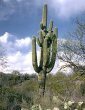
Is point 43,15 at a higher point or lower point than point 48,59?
higher

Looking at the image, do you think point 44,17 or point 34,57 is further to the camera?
point 44,17

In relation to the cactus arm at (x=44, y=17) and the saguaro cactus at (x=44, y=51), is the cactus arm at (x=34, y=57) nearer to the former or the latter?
the saguaro cactus at (x=44, y=51)

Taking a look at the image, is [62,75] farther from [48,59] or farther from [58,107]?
[58,107]

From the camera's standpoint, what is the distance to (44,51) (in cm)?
2250

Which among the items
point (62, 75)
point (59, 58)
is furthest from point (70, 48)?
point (62, 75)

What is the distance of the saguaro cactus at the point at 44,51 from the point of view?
22469 millimetres

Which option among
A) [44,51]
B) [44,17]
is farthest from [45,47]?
[44,17]

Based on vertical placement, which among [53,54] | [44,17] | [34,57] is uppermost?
[44,17]

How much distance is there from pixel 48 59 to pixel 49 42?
3.92 ft

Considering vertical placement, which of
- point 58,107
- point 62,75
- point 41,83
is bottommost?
point 58,107

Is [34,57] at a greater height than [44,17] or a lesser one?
lesser

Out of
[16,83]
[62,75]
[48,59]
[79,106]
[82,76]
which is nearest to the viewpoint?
[79,106]

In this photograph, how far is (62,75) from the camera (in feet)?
130

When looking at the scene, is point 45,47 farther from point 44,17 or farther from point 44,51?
point 44,17
